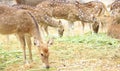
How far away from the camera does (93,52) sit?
9109 millimetres

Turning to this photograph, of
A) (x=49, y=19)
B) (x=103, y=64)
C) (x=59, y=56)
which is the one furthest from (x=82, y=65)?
(x=49, y=19)

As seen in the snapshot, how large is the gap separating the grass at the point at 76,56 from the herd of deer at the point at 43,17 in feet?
1.33

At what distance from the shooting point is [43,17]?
11094 millimetres

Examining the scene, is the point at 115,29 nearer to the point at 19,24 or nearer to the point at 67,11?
the point at 67,11

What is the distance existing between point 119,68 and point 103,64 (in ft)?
1.40

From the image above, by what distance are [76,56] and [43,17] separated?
264cm

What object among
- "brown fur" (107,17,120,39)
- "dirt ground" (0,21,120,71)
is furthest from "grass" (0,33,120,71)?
"brown fur" (107,17,120,39)

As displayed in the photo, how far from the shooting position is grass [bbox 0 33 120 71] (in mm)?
7914

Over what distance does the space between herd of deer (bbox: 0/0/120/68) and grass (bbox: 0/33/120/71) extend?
0.40 m

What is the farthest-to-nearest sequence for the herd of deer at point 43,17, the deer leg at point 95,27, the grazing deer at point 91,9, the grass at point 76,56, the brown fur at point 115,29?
1. the grazing deer at point 91,9
2. the deer leg at point 95,27
3. the brown fur at point 115,29
4. the herd of deer at point 43,17
5. the grass at point 76,56

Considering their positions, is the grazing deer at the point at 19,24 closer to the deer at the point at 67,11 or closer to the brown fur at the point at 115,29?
the brown fur at the point at 115,29

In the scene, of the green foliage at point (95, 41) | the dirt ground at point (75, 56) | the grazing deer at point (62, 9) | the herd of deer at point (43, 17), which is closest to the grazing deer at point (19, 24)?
the herd of deer at point (43, 17)

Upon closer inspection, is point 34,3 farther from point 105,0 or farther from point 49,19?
point 105,0

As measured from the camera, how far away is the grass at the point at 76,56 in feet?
26.0
